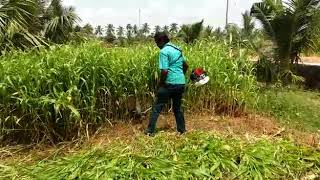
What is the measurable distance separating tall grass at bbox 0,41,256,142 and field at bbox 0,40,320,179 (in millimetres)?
14

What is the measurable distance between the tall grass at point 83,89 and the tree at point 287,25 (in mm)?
5955

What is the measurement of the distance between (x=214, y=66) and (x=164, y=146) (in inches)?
100

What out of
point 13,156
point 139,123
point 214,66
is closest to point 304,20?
point 214,66

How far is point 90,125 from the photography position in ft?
23.6

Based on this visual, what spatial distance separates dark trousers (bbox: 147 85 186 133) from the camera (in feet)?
22.8

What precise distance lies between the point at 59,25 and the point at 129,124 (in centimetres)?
618

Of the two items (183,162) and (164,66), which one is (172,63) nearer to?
(164,66)

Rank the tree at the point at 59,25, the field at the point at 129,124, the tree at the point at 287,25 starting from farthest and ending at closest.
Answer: the tree at the point at 287,25 → the tree at the point at 59,25 → the field at the point at 129,124

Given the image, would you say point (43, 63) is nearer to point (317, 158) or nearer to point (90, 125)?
point (90, 125)

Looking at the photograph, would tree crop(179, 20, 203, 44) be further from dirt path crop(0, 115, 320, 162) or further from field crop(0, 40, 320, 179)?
dirt path crop(0, 115, 320, 162)

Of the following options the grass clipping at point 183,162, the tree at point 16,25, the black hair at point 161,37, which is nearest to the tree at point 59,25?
the tree at point 16,25

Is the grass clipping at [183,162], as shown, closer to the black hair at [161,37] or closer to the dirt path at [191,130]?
the dirt path at [191,130]

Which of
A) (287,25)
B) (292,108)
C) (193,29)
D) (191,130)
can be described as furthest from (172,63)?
(193,29)

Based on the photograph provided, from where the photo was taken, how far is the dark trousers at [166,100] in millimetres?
6957
